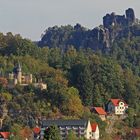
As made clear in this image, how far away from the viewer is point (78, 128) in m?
66.8

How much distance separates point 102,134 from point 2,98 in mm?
8648

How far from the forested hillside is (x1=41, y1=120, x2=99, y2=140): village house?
5.95 feet

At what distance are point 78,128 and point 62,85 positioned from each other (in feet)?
21.6

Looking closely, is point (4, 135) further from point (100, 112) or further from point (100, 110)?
point (100, 110)

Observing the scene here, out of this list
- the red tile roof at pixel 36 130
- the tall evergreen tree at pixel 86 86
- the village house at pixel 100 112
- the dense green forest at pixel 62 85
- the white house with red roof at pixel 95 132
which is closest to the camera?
the red tile roof at pixel 36 130

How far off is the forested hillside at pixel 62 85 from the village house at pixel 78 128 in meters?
1.81

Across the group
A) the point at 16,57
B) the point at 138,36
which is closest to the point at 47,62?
the point at 16,57

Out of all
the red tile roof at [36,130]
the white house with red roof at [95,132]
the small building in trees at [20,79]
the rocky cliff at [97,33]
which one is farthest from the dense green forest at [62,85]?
the rocky cliff at [97,33]

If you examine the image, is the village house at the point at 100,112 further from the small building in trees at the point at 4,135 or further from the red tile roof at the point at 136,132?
the small building in trees at the point at 4,135

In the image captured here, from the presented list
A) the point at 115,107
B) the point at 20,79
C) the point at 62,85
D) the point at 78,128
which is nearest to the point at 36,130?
the point at 78,128

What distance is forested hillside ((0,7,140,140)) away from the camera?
→ 228ft

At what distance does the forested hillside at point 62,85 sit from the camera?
6938 centimetres

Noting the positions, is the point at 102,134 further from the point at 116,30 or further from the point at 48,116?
the point at 116,30

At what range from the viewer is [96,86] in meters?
75.5
